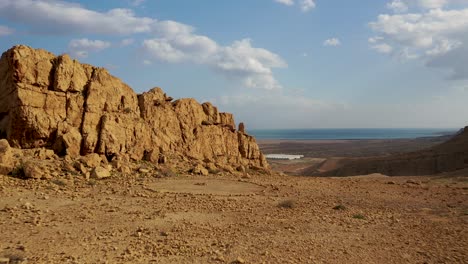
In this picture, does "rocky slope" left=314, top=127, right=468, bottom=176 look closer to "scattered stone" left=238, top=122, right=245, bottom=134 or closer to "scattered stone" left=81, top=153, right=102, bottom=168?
"scattered stone" left=238, top=122, right=245, bottom=134

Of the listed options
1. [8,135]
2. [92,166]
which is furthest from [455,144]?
[8,135]

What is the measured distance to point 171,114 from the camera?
24.8m

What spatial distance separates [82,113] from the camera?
62.5 ft

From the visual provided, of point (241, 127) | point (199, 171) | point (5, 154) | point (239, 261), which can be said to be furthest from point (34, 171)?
point (241, 127)

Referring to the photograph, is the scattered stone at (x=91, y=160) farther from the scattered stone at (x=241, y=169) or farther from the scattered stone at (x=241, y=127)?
the scattered stone at (x=241, y=127)

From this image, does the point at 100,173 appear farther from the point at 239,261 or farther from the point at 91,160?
the point at 239,261

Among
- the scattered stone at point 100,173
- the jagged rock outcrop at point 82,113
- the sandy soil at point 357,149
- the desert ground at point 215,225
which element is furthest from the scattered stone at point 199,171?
the sandy soil at point 357,149

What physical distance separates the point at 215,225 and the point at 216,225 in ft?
0.09

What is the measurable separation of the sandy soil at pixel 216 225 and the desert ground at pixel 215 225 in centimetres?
2

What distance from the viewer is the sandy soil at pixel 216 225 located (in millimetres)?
7570

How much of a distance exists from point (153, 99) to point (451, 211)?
18.2 metres

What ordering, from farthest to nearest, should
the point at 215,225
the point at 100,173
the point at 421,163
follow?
the point at 421,163 → the point at 100,173 → the point at 215,225

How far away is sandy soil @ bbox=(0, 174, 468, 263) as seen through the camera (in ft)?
24.8

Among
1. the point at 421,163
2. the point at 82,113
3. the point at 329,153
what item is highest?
the point at 82,113
